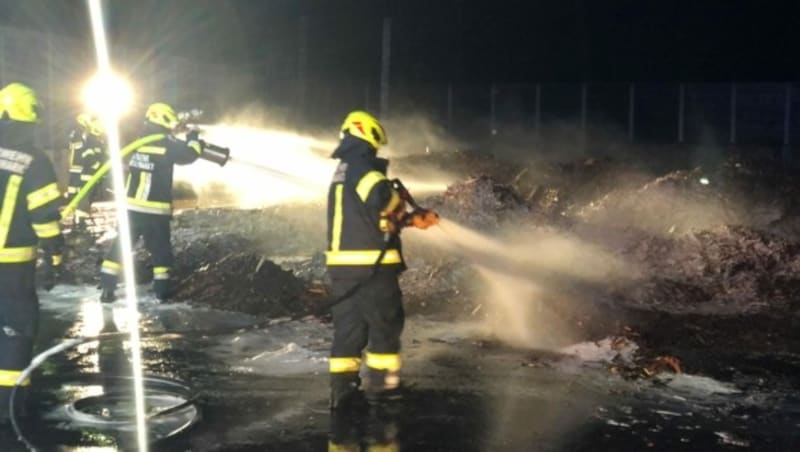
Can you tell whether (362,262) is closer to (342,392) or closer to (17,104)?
(342,392)

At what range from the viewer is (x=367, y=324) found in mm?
5805

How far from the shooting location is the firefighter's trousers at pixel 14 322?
17.6ft

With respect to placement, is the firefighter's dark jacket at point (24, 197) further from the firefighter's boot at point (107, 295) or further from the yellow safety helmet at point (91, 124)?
the yellow safety helmet at point (91, 124)

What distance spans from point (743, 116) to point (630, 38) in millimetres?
8936

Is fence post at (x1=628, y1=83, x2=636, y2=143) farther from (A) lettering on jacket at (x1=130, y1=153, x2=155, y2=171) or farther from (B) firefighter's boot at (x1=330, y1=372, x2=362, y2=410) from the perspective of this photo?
(B) firefighter's boot at (x1=330, y1=372, x2=362, y2=410)

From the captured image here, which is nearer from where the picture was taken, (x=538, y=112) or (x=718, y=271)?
(x=718, y=271)

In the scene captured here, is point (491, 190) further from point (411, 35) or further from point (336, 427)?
point (411, 35)

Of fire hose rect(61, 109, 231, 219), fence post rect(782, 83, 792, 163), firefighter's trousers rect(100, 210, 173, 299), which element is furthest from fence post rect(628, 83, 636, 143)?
firefighter's trousers rect(100, 210, 173, 299)

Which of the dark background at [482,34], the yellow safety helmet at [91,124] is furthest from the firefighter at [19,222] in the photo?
the dark background at [482,34]

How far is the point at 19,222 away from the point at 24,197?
0.16m

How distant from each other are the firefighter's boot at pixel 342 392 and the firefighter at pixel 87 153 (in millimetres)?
7185

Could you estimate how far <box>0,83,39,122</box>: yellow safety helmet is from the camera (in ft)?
17.9

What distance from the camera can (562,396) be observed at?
6082mm

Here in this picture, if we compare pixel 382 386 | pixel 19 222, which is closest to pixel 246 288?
pixel 382 386
